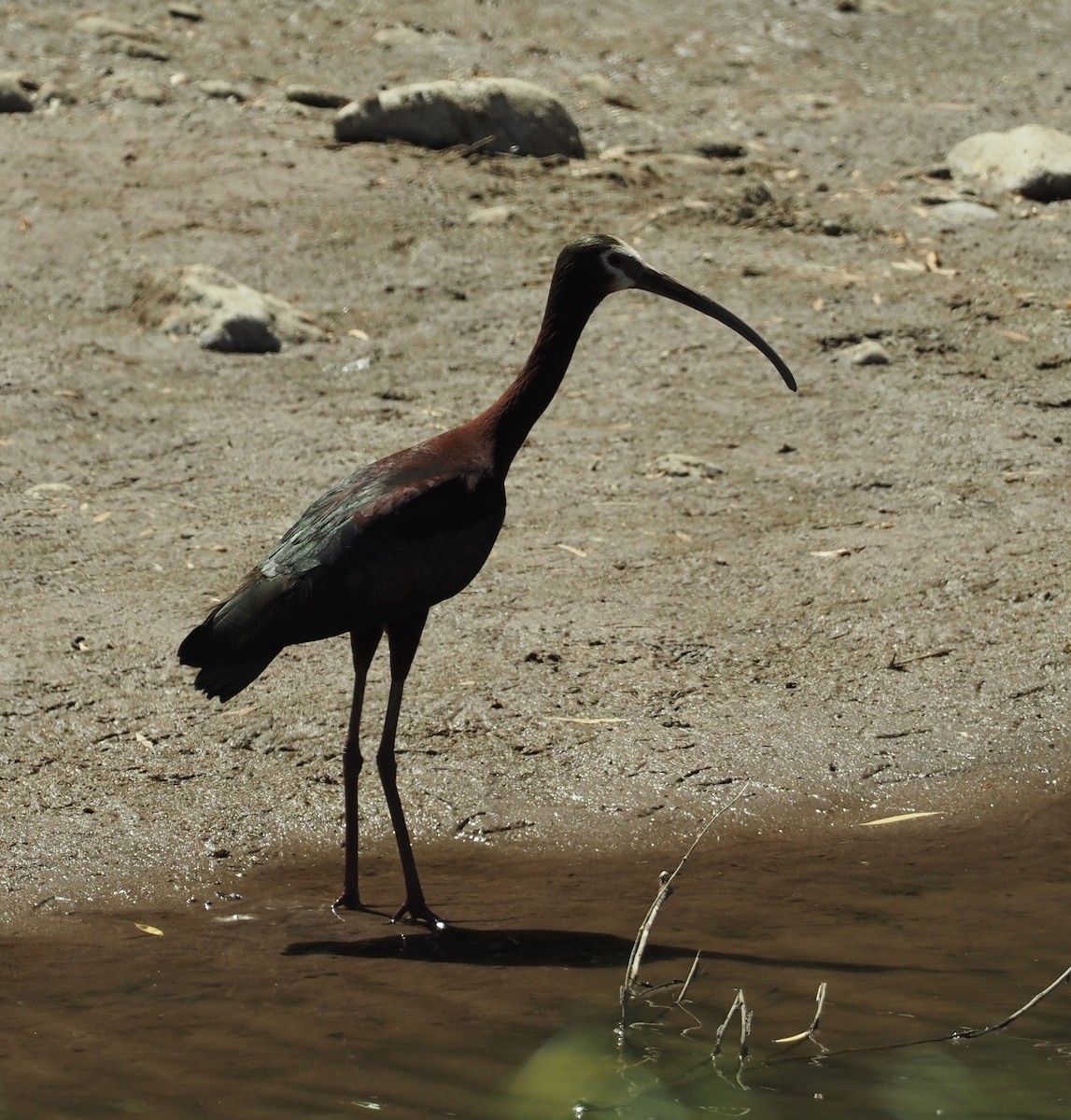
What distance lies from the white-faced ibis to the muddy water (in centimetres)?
33

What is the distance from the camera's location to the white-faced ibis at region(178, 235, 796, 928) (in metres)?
5.32

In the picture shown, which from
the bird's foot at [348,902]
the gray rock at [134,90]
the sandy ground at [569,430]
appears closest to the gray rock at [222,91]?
the sandy ground at [569,430]

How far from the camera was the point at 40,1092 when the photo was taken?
14.2ft

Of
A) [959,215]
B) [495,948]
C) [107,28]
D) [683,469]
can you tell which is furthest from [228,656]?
[107,28]

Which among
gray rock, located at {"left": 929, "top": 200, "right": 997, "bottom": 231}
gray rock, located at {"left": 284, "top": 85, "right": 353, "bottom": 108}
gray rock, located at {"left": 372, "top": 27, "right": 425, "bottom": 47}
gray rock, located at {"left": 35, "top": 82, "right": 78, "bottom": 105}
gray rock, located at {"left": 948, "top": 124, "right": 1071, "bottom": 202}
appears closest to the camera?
gray rock, located at {"left": 929, "top": 200, "right": 997, "bottom": 231}

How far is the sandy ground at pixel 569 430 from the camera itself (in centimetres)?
630

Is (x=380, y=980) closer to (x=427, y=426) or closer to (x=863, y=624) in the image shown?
(x=863, y=624)

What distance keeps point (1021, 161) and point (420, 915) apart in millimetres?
8974

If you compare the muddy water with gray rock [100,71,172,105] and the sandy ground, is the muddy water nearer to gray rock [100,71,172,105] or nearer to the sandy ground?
the sandy ground

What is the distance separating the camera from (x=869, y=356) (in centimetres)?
1011

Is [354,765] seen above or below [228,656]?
below

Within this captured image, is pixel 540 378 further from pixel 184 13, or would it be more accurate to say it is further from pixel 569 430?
pixel 184 13

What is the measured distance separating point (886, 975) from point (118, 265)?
7.72 metres

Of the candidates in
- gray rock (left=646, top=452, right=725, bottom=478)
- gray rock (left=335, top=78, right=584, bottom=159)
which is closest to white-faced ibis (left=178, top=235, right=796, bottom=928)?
gray rock (left=646, top=452, right=725, bottom=478)
